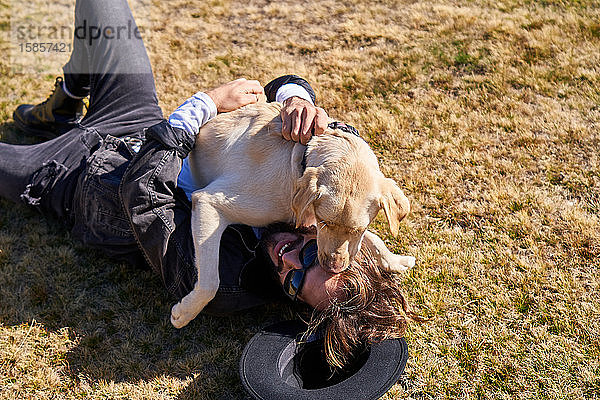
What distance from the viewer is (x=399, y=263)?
3.86 m

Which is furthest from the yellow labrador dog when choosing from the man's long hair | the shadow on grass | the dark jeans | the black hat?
the dark jeans

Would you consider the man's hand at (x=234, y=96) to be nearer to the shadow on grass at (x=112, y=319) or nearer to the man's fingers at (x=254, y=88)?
the man's fingers at (x=254, y=88)

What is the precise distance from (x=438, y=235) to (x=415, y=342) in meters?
1.07

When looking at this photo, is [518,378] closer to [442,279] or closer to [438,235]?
[442,279]

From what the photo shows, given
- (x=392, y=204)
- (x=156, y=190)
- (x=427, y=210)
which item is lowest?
(x=427, y=210)

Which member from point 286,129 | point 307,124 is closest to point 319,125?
point 307,124

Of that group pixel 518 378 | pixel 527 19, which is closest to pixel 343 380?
pixel 518 378

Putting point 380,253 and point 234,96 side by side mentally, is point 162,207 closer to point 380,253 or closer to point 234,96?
point 234,96

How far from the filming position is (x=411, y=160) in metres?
5.18

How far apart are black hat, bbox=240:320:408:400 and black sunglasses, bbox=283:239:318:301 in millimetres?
231

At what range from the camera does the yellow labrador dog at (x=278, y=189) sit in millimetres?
2943

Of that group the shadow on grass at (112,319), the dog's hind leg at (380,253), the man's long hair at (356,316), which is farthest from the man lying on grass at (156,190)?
the shadow on grass at (112,319)

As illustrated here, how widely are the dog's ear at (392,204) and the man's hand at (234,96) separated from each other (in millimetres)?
1316

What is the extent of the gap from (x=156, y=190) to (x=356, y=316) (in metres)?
1.53
